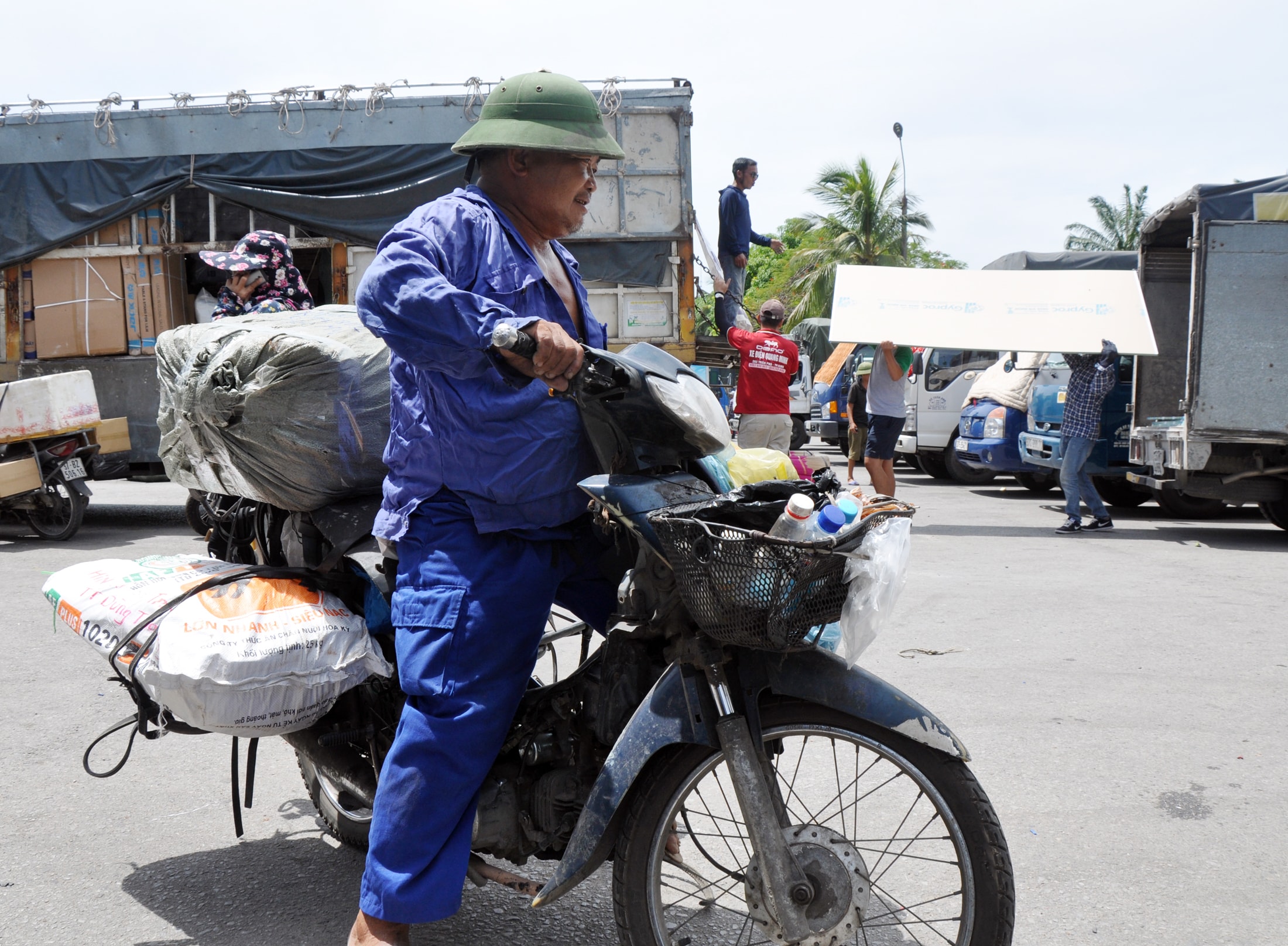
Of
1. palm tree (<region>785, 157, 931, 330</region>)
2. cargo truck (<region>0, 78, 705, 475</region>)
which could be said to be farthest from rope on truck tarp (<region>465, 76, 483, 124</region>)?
palm tree (<region>785, 157, 931, 330</region>)

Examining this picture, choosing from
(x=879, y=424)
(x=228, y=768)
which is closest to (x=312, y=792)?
(x=228, y=768)

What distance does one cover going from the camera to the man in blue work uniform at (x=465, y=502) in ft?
7.25

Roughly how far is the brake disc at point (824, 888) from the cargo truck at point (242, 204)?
832 centimetres

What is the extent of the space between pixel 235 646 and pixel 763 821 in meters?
1.16

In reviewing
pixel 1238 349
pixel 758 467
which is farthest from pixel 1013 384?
pixel 758 467

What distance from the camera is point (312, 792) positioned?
3.31 metres

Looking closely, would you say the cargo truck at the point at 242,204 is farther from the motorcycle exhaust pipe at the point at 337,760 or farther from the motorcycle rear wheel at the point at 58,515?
the motorcycle exhaust pipe at the point at 337,760

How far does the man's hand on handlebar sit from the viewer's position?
2.01 m

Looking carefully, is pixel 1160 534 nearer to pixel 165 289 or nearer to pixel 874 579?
pixel 874 579

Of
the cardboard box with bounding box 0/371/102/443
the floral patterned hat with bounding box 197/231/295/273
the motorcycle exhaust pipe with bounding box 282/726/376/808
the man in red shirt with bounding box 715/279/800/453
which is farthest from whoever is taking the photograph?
the man in red shirt with bounding box 715/279/800/453

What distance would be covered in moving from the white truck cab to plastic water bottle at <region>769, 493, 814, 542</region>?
46.0ft

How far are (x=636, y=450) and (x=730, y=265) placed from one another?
9452 millimetres

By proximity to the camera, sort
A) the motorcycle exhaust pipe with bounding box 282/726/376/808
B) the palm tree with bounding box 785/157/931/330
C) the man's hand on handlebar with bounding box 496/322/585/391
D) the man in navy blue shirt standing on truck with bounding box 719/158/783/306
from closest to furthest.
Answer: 1. the man's hand on handlebar with bounding box 496/322/585/391
2. the motorcycle exhaust pipe with bounding box 282/726/376/808
3. the man in navy blue shirt standing on truck with bounding box 719/158/783/306
4. the palm tree with bounding box 785/157/931/330

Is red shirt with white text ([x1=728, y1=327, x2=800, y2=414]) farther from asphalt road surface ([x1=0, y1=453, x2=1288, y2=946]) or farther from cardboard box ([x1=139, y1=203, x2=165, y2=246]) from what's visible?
cardboard box ([x1=139, y1=203, x2=165, y2=246])
